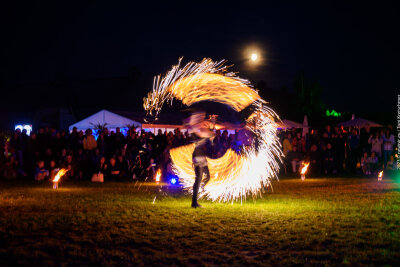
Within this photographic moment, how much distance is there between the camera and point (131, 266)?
545 cm

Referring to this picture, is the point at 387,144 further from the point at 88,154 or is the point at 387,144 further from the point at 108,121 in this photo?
the point at 108,121

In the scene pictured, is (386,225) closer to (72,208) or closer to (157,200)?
(157,200)

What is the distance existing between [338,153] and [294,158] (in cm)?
218

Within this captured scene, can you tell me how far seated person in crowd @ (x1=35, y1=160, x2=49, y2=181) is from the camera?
17422 mm

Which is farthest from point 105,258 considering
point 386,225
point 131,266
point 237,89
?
point 237,89

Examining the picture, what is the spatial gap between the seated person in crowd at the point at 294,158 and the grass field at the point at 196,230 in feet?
27.3

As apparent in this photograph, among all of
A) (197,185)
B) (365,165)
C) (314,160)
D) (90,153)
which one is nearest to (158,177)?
(90,153)

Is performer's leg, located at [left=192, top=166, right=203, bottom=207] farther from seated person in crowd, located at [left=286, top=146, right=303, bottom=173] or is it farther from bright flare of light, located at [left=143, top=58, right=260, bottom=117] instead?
seated person in crowd, located at [left=286, top=146, right=303, bottom=173]

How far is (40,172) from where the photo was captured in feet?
57.4

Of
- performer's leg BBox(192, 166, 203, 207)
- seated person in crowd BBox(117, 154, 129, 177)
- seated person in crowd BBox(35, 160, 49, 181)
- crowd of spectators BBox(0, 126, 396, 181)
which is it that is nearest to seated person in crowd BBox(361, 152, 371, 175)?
crowd of spectators BBox(0, 126, 396, 181)

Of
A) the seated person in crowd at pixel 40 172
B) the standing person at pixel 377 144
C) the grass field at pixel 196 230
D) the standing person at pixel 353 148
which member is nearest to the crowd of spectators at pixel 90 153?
the seated person in crowd at pixel 40 172

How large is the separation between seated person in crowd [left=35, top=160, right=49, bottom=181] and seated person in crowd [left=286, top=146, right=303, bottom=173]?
1067cm

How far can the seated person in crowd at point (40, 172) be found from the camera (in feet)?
57.2

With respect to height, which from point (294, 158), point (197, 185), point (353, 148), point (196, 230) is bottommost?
point (196, 230)
